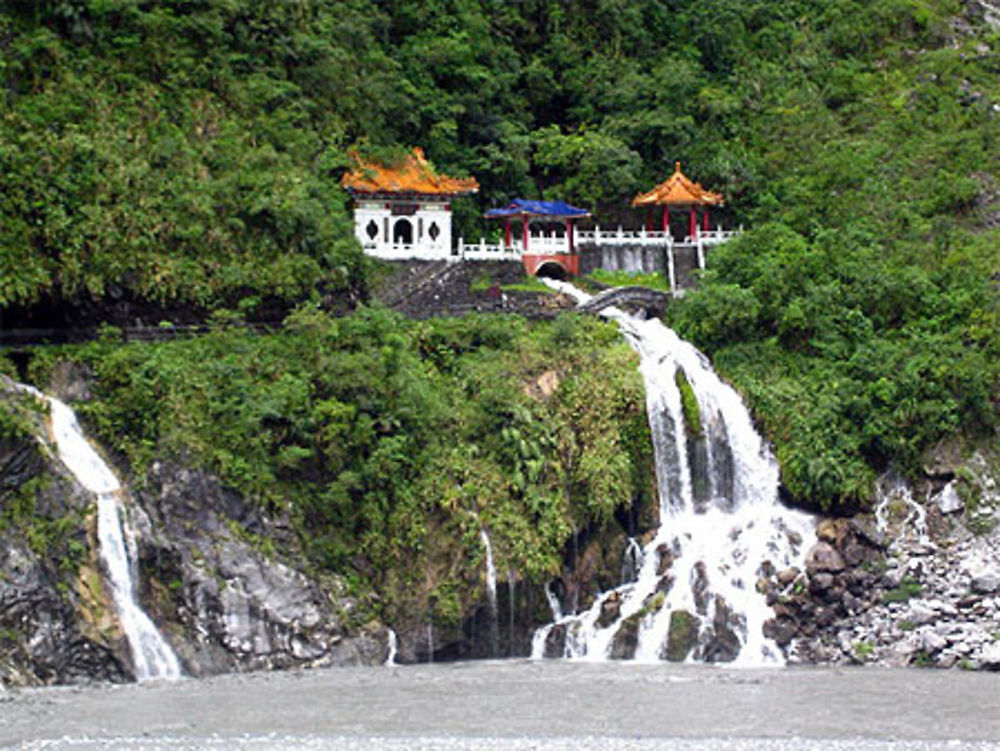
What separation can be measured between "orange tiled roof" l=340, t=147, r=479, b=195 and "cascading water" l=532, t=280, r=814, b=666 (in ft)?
28.0

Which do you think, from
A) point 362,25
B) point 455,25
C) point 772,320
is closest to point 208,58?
point 362,25

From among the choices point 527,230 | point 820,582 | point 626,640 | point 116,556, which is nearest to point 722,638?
point 626,640

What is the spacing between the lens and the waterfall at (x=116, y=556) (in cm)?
2706

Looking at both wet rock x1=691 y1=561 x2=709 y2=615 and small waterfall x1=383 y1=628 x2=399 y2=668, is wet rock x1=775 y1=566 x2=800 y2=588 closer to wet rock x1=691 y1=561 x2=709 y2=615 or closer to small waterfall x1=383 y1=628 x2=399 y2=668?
wet rock x1=691 y1=561 x2=709 y2=615

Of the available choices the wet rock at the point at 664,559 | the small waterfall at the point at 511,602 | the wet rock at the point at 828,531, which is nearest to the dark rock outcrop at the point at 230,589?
the small waterfall at the point at 511,602

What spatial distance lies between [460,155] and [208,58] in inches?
409

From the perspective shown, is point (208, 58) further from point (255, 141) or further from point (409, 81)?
point (409, 81)

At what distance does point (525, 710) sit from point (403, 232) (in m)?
22.9

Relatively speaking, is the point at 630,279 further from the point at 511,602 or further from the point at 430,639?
the point at 430,639

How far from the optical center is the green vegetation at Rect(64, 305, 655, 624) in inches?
1188

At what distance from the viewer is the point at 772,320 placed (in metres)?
38.7

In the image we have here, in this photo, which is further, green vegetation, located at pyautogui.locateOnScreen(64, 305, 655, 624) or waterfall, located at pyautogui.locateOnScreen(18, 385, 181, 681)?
green vegetation, located at pyautogui.locateOnScreen(64, 305, 655, 624)

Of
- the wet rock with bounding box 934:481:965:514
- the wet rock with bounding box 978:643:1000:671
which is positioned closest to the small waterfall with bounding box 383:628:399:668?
the wet rock with bounding box 978:643:1000:671

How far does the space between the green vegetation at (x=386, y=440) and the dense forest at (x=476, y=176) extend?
11 centimetres
